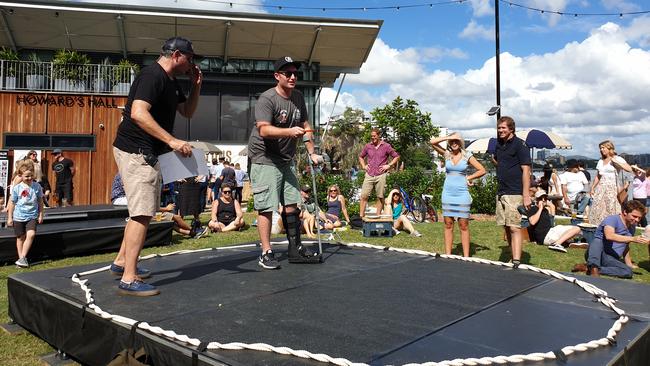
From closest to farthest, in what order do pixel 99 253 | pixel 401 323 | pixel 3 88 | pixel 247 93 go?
pixel 401 323 → pixel 99 253 → pixel 3 88 → pixel 247 93

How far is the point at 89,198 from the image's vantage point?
13.1m

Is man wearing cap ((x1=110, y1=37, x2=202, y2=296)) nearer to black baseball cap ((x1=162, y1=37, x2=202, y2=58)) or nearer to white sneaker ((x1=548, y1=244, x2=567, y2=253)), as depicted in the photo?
black baseball cap ((x1=162, y1=37, x2=202, y2=58))

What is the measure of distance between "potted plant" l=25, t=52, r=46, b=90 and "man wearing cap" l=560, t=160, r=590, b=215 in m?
13.8

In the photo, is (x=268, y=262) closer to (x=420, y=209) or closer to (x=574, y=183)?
(x=420, y=209)

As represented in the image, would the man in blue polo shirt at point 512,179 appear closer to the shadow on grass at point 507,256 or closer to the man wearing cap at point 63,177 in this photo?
the shadow on grass at point 507,256

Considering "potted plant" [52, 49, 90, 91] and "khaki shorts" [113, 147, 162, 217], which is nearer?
"khaki shorts" [113, 147, 162, 217]

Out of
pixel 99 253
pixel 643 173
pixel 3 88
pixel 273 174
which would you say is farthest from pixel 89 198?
pixel 643 173

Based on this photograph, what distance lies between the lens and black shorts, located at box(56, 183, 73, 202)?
12.0m

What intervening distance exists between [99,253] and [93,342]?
14.7 feet

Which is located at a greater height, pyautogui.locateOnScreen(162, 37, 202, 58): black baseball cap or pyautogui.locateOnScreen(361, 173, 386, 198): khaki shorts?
pyautogui.locateOnScreen(162, 37, 202, 58): black baseball cap

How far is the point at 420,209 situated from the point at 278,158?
7254 mm

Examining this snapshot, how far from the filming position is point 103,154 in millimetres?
13320

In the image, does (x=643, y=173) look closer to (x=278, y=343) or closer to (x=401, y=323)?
(x=401, y=323)

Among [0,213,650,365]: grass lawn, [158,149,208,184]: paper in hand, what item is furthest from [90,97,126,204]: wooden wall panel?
[158,149,208,184]: paper in hand
